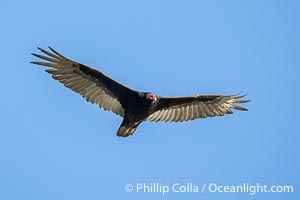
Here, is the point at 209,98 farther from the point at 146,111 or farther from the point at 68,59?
the point at 68,59

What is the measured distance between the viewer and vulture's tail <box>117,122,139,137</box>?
27672mm

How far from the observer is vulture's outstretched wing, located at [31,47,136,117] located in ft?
90.4

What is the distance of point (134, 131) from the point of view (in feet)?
91.1

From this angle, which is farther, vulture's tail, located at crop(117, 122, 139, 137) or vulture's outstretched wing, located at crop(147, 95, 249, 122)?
vulture's outstretched wing, located at crop(147, 95, 249, 122)

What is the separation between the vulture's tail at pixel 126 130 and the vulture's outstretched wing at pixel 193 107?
30.7 inches

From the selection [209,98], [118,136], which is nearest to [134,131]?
[118,136]

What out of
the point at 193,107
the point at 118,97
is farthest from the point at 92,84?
the point at 193,107

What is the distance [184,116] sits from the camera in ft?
94.1

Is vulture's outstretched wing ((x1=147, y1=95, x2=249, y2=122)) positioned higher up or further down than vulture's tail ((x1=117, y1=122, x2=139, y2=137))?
higher up

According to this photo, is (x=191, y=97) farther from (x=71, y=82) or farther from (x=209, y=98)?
(x=71, y=82)

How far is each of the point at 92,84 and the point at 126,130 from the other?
4.61 feet

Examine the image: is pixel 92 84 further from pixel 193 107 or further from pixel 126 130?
pixel 193 107

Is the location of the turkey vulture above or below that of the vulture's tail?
above

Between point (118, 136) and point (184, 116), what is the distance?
1.96 metres
